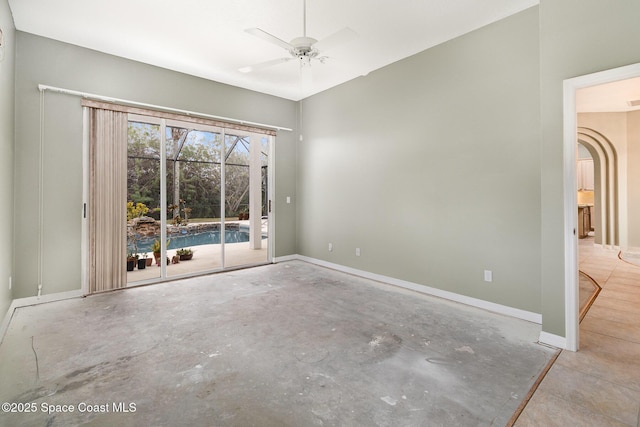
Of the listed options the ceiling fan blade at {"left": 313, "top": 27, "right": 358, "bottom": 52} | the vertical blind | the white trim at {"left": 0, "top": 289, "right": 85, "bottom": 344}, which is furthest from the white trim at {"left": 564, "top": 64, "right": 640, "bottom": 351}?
the white trim at {"left": 0, "top": 289, "right": 85, "bottom": 344}

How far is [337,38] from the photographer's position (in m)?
2.41

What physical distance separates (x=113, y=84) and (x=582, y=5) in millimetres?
5202

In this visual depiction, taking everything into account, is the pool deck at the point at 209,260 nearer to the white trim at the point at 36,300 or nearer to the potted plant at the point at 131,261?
the potted plant at the point at 131,261

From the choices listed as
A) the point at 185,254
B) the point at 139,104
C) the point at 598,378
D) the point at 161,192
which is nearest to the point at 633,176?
the point at 598,378

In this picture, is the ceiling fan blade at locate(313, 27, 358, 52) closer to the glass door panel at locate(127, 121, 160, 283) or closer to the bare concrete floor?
the bare concrete floor

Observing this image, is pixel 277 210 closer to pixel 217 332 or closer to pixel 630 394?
pixel 217 332

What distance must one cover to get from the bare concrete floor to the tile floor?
0.13 metres

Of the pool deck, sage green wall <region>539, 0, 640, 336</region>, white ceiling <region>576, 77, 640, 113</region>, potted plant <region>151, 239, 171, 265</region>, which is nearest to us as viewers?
sage green wall <region>539, 0, 640, 336</region>

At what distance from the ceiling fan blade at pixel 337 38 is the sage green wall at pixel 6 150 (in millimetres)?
2943

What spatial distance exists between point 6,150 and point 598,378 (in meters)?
5.53

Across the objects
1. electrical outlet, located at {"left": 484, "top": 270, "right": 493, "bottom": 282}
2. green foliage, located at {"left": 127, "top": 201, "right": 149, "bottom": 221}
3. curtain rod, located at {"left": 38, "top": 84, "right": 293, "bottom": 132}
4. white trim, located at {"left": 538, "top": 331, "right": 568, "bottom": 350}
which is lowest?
white trim, located at {"left": 538, "top": 331, "right": 568, "bottom": 350}

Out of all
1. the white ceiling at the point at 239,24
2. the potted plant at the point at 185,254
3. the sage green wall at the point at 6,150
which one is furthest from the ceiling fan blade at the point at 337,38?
the potted plant at the point at 185,254

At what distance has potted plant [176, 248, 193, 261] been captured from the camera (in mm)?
5420

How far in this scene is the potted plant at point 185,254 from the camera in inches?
213
